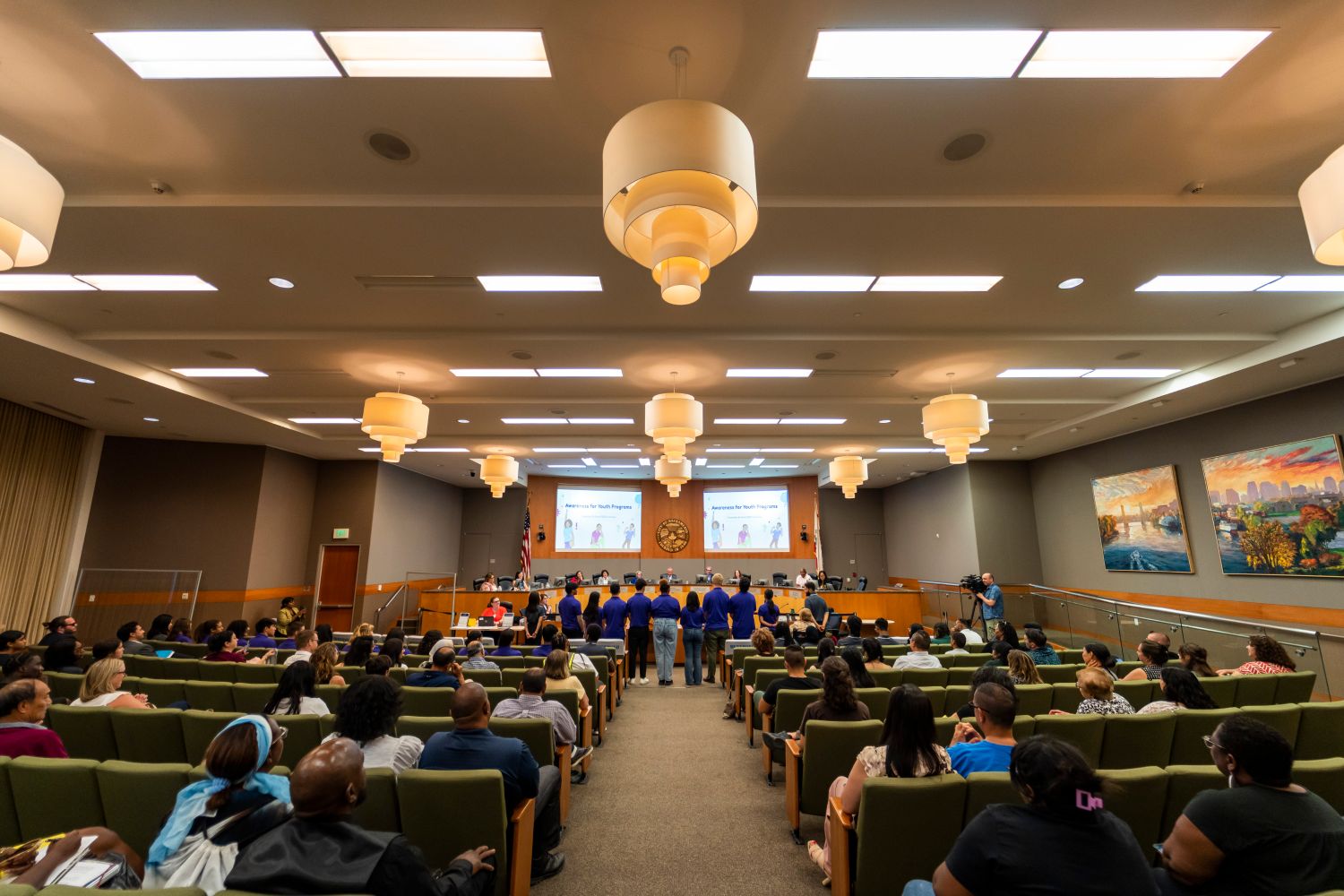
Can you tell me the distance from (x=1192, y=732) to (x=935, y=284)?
3.83 meters

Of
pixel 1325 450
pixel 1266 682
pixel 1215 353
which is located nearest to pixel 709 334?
pixel 1266 682

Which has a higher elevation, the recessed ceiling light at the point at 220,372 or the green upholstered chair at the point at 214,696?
the recessed ceiling light at the point at 220,372

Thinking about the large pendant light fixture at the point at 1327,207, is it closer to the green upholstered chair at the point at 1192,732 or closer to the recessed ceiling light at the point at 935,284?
the recessed ceiling light at the point at 935,284

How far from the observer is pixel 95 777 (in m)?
2.41

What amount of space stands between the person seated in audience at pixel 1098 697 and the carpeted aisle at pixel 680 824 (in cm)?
201

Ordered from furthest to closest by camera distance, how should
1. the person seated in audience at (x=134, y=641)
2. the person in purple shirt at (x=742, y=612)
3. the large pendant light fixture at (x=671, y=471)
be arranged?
the large pendant light fixture at (x=671, y=471) → the person in purple shirt at (x=742, y=612) → the person seated in audience at (x=134, y=641)

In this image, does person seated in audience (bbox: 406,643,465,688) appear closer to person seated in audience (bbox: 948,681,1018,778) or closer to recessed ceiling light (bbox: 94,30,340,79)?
person seated in audience (bbox: 948,681,1018,778)

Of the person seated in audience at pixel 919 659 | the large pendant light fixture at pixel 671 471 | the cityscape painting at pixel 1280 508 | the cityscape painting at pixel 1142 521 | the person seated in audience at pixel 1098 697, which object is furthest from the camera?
the large pendant light fixture at pixel 671 471

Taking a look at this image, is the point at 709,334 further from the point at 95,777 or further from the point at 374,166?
the point at 95,777

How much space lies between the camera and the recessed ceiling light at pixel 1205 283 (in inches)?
198

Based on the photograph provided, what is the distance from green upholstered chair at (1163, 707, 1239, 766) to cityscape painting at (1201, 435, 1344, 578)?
20.3 feet

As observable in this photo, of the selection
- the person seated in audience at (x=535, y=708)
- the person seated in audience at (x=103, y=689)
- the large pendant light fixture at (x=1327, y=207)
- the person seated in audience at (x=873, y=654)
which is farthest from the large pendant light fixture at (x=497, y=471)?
the large pendant light fixture at (x=1327, y=207)

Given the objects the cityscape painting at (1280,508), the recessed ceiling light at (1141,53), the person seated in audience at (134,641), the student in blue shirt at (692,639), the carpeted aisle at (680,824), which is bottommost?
the carpeted aisle at (680,824)

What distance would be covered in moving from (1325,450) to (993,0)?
28.5ft
